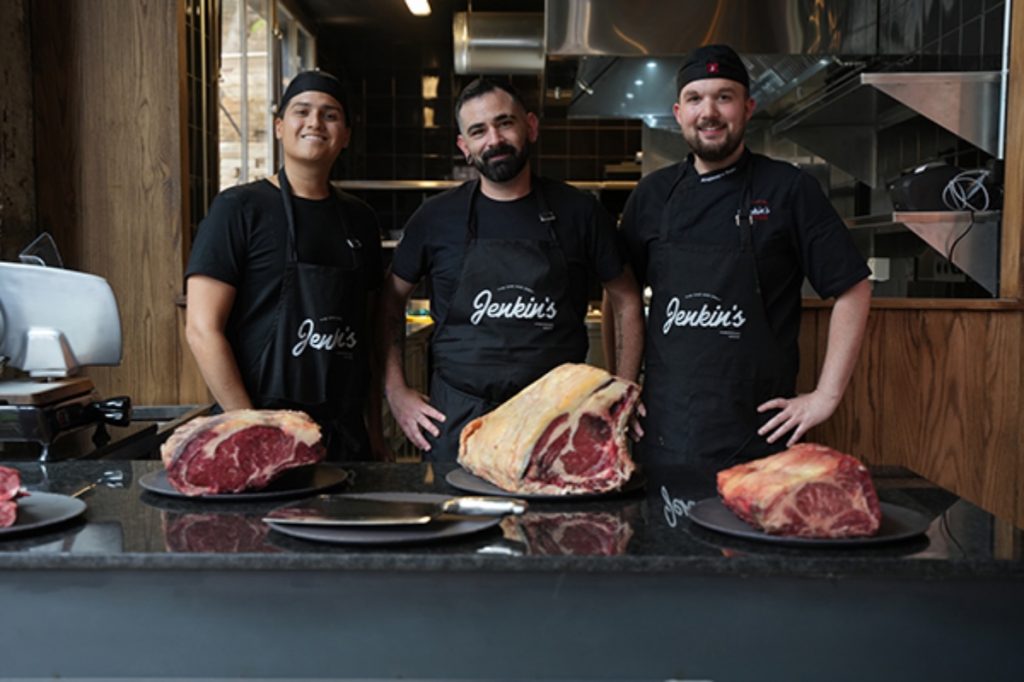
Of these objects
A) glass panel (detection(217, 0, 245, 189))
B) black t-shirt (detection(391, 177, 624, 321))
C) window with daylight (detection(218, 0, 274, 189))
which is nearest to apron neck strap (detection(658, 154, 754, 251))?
black t-shirt (detection(391, 177, 624, 321))

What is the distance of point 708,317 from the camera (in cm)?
242

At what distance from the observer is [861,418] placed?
302 centimetres

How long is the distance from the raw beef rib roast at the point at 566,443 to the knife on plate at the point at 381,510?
0.06m

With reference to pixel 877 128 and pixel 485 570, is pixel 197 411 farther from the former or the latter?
pixel 877 128

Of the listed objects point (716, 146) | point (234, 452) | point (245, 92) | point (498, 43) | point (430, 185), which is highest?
point (498, 43)

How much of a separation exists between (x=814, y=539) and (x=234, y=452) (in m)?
0.83

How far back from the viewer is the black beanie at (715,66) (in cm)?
241

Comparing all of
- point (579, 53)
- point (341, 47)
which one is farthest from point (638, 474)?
point (341, 47)

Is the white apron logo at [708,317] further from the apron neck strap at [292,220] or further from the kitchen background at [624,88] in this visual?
the kitchen background at [624,88]

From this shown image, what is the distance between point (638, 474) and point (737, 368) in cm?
85

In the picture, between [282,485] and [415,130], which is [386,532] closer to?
[282,485]

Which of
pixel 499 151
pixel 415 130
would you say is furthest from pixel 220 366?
pixel 415 130

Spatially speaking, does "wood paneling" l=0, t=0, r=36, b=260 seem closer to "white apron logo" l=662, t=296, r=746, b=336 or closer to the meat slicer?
the meat slicer

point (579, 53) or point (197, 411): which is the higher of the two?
point (579, 53)
